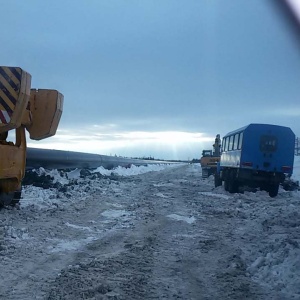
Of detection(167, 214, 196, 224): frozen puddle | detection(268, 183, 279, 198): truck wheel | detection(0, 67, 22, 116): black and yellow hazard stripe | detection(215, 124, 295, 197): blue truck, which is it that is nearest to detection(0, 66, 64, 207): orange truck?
detection(0, 67, 22, 116): black and yellow hazard stripe

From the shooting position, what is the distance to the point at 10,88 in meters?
9.70

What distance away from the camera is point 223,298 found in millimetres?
5629

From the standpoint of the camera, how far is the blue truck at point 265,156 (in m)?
21.6

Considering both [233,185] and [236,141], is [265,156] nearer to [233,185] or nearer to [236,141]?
[233,185]

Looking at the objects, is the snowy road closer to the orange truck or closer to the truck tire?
the orange truck

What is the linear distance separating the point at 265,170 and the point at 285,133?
2003 mm

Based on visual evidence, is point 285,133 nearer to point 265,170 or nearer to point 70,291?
point 265,170

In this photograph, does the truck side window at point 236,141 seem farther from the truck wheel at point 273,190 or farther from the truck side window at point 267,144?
the truck wheel at point 273,190

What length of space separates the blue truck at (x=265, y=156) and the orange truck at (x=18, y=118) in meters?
12.0

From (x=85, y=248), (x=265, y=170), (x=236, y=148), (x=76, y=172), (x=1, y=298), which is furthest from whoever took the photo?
(x=76, y=172)

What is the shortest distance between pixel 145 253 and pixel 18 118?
4.03 m

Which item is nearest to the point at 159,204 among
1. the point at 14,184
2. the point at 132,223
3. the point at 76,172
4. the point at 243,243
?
the point at 132,223

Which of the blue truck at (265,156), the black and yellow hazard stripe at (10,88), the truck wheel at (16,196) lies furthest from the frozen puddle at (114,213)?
the blue truck at (265,156)

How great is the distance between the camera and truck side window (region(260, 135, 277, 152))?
21.8 metres
